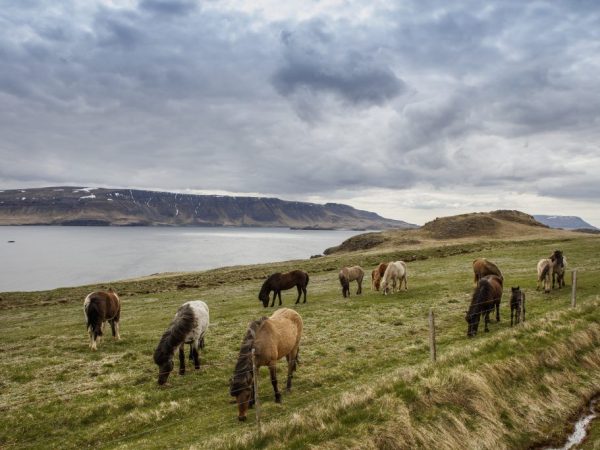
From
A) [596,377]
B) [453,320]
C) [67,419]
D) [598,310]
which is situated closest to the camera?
[67,419]

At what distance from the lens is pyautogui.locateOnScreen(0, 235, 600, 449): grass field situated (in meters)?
8.88

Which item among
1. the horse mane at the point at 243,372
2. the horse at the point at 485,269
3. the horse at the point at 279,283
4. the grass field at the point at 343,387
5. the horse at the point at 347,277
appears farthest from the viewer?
the horse at the point at 347,277

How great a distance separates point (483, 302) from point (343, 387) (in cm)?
831

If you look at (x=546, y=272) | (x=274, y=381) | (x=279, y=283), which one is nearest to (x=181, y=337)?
(x=274, y=381)

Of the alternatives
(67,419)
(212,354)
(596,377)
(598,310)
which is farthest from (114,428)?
(598,310)

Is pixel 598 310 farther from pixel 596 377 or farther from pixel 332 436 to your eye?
pixel 332 436

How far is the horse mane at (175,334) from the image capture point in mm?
12977

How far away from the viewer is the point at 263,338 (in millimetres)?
10594

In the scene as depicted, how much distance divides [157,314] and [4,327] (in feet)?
38.1

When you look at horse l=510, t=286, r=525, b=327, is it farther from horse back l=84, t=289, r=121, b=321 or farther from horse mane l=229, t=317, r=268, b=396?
horse back l=84, t=289, r=121, b=321

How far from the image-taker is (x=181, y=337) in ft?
44.2

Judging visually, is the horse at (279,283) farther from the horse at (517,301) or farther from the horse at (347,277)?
the horse at (517,301)

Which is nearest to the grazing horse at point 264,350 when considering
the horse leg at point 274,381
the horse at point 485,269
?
the horse leg at point 274,381

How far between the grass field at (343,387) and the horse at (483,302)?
1.54 ft
